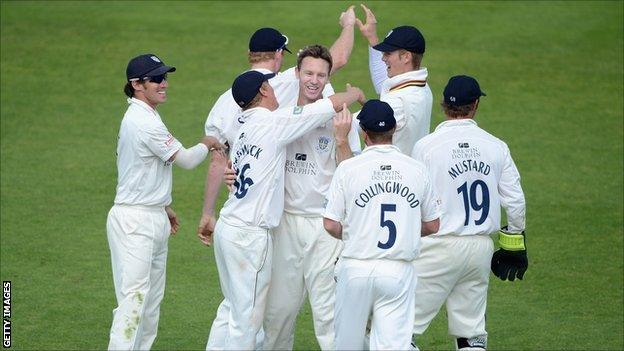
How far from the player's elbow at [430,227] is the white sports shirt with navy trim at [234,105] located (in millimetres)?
1632

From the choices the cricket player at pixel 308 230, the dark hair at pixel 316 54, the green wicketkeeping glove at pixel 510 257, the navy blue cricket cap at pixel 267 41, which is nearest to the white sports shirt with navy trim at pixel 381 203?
the cricket player at pixel 308 230

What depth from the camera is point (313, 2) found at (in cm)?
2011

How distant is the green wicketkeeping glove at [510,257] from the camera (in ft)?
29.0

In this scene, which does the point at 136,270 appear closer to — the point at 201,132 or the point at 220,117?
the point at 220,117

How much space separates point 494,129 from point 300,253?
24.6 ft

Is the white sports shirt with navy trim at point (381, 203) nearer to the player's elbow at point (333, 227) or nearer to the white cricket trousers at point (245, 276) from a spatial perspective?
the player's elbow at point (333, 227)

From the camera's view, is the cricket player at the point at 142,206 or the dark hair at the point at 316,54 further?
the cricket player at the point at 142,206

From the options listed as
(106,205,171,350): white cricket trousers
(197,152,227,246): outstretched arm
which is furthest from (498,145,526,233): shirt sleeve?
(106,205,171,350): white cricket trousers

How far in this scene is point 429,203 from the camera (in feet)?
26.0

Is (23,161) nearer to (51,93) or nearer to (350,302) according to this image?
(51,93)

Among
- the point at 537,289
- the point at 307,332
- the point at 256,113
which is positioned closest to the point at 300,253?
the point at 256,113

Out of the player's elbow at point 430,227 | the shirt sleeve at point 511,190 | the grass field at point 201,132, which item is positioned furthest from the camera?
the grass field at point 201,132

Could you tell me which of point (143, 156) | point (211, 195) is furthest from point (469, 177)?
point (143, 156)

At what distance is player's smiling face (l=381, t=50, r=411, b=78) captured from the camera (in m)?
8.88
